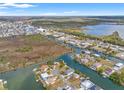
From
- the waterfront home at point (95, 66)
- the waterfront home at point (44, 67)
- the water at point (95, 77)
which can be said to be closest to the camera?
the water at point (95, 77)

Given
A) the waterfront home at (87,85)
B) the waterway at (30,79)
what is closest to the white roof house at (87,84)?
the waterfront home at (87,85)

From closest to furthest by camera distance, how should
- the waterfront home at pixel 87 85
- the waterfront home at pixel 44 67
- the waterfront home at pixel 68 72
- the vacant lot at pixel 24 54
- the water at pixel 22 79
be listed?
1. the waterfront home at pixel 87 85
2. the water at pixel 22 79
3. the waterfront home at pixel 68 72
4. the waterfront home at pixel 44 67
5. the vacant lot at pixel 24 54

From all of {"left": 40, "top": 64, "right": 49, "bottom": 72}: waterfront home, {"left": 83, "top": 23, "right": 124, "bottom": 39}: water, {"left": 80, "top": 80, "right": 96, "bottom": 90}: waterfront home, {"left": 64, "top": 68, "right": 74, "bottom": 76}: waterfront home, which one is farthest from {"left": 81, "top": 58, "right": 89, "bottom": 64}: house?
{"left": 83, "top": 23, "right": 124, "bottom": 39}: water

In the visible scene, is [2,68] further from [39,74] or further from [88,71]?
[88,71]

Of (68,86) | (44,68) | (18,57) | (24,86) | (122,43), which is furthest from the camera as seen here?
(122,43)

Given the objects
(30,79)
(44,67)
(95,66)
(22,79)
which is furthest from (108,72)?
(22,79)

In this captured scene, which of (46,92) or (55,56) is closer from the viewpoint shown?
(46,92)

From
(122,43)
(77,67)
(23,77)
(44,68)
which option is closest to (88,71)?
(77,67)

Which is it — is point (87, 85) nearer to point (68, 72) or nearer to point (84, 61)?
point (68, 72)

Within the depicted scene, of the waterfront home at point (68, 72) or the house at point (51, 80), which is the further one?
the waterfront home at point (68, 72)

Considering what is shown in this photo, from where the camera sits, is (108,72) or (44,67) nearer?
(108,72)

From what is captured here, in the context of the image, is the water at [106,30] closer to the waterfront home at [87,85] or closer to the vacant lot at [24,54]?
→ the vacant lot at [24,54]
